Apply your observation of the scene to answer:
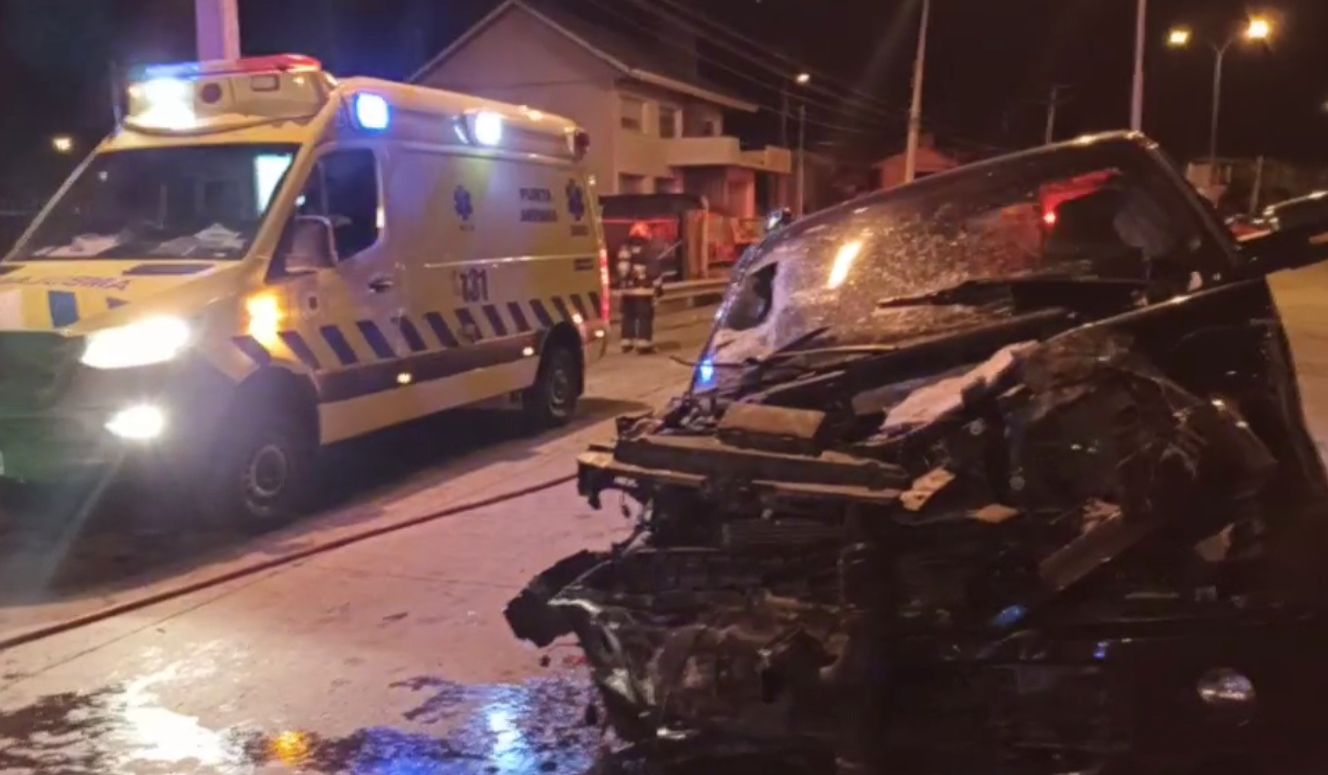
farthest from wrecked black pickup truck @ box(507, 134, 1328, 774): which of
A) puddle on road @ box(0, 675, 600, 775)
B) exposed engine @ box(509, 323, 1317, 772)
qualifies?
puddle on road @ box(0, 675, 600, 775)

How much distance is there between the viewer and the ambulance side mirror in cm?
809

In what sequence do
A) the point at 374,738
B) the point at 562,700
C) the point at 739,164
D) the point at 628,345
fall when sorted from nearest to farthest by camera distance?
the point at 374,738, the point at 562,700, the point at 628,345, the point at 739,164

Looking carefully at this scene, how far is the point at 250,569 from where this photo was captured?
281 inches

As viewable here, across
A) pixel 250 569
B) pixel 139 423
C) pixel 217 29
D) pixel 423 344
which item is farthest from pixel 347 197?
pixel 217 29

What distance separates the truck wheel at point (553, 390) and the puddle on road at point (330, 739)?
19.5 feet

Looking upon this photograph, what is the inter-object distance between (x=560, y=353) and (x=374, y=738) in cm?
689

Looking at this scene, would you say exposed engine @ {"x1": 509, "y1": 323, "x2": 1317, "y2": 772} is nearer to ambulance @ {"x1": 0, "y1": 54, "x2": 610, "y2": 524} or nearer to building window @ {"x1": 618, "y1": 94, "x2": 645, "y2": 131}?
ambulance @ {"x1": 0, "y1": 54, "x2": 610, "y2": 524}

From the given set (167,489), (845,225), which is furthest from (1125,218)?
(167,489)

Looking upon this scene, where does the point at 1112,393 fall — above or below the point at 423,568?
above

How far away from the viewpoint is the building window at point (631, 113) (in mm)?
39562

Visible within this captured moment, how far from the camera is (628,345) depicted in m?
16.9

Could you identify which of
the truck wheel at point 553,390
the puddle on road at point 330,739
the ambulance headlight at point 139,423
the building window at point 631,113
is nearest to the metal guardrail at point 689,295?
the truck wheel at point 553,390

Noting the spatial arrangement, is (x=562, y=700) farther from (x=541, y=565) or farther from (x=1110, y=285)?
(x=1110, y=285)

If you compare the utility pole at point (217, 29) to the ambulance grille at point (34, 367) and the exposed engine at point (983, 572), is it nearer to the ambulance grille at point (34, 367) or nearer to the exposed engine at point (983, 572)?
the ambulance grille at point (34, 367)
